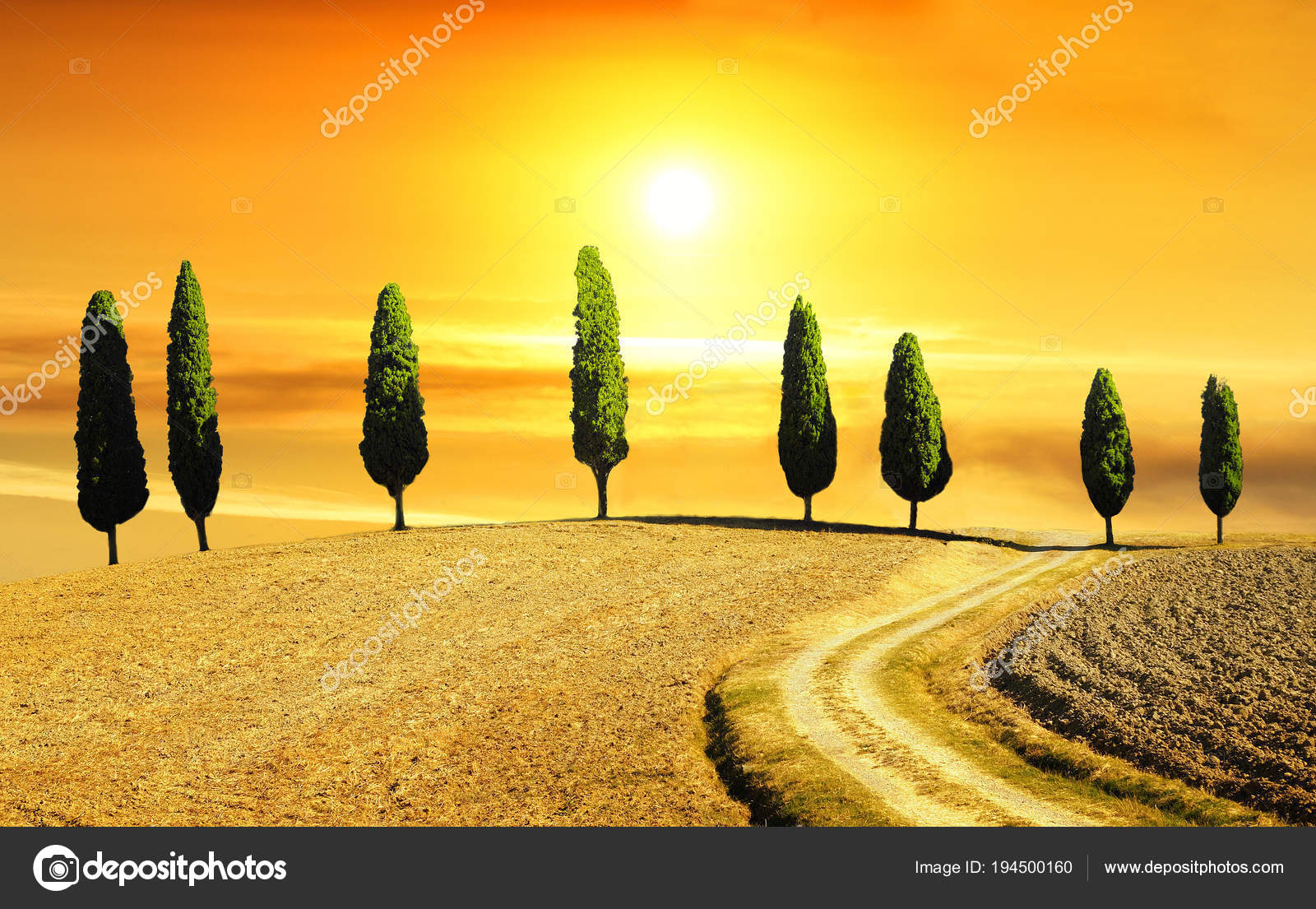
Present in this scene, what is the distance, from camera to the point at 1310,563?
129ft

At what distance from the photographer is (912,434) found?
2044 inches

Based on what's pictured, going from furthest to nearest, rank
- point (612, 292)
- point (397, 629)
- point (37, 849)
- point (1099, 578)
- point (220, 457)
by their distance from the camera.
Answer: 1. point (612, 292)
2. point (220, 457)
3. point (1099, 578)
4. point (397, 629)
5. point (37, 849)

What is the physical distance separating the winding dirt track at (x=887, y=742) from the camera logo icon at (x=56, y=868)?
12532 millimetres

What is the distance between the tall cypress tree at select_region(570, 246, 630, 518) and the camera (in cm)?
5159

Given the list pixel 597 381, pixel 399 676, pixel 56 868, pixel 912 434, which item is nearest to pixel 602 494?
pixel 597 381

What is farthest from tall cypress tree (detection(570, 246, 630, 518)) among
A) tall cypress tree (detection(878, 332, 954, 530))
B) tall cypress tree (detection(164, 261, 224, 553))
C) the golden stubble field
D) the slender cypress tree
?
the slender cypress tree

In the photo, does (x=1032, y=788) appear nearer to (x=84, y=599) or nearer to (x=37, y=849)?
(x=37, y=849)

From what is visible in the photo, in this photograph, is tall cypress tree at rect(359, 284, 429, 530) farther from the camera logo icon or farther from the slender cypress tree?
the slender cypress tree

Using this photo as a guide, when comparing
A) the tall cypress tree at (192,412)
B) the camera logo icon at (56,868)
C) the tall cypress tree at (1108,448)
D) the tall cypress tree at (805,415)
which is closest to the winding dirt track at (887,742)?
the camera logo icon at (56,868)

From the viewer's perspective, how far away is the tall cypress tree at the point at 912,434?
51.9 metres

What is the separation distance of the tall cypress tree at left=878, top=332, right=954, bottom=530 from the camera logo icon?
44675 mm

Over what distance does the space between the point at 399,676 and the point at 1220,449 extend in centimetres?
4898

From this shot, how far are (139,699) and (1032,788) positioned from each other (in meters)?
23.1

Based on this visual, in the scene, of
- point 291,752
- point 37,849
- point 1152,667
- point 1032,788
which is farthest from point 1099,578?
point 37,849
